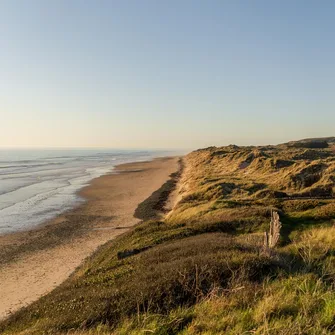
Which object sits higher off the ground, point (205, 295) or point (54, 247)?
point (205, 295)

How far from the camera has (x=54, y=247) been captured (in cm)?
2111

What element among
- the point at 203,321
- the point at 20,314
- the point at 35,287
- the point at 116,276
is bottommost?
the point at 35,287

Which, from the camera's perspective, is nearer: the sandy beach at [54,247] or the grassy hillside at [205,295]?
the grassy hillside at [205,295]

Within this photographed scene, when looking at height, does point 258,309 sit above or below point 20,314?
above

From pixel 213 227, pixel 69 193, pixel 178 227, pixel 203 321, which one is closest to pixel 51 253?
pixel 178 227

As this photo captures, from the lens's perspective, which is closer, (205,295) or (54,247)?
(205,295)

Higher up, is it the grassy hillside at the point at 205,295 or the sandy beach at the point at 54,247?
the grassy hillside at the point at 205,295

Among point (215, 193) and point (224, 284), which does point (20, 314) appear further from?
point (215, 193)

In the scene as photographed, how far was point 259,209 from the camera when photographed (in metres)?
18.7

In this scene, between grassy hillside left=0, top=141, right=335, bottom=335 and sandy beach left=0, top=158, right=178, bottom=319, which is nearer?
grassy hillside left=0, top=141, right=335, bottom=335

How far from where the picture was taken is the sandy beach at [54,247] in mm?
14969

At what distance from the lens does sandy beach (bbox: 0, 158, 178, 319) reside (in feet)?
49.1

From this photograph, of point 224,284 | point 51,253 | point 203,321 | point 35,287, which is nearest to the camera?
point 203,321

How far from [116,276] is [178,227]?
794cm
